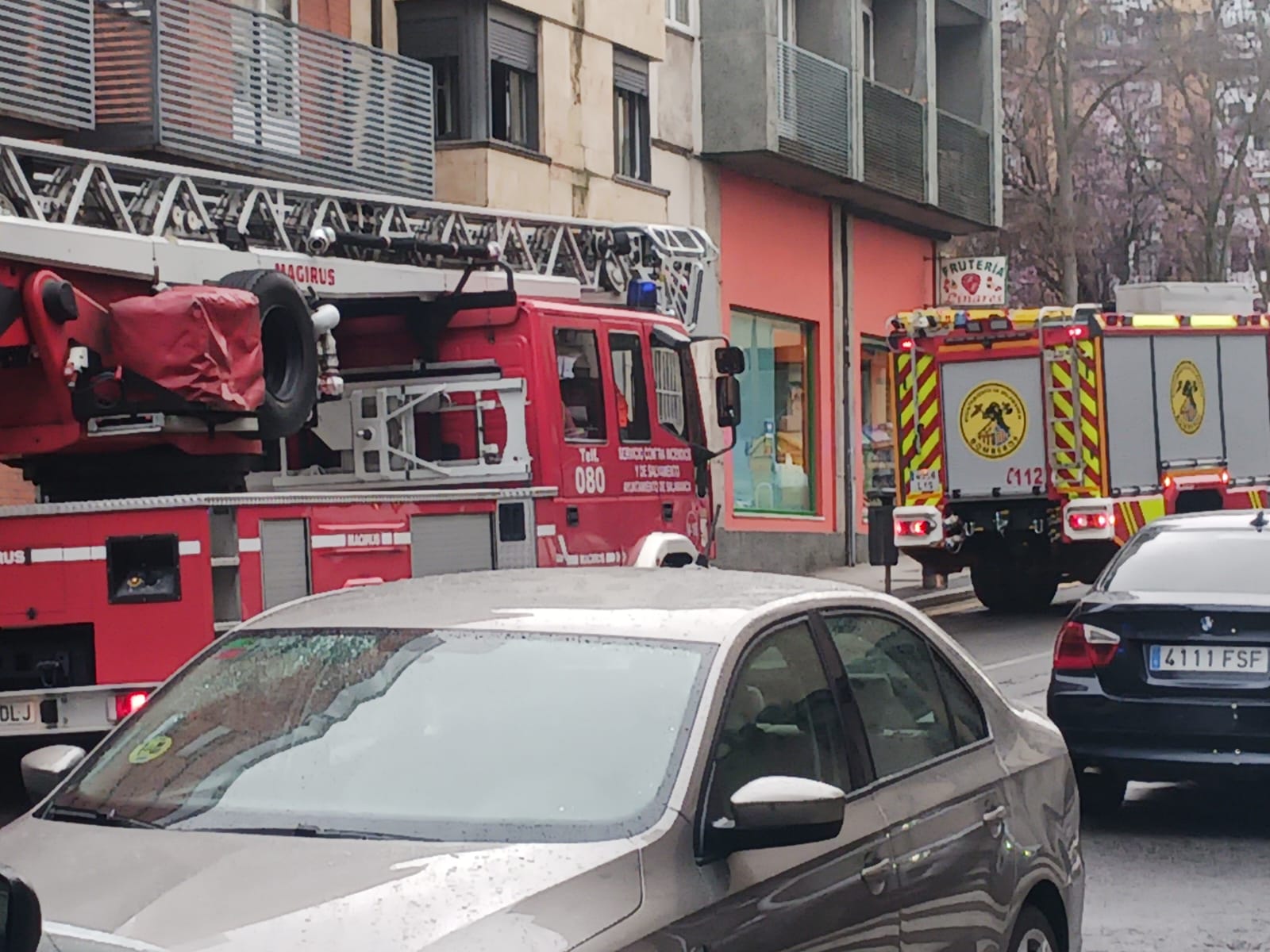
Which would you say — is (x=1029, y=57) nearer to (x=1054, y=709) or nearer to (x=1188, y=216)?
(x=1188, y=216)

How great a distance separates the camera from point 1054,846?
5.66 m

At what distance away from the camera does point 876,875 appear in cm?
462

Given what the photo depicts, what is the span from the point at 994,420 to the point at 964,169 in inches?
473

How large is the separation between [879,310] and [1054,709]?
22.2 meters

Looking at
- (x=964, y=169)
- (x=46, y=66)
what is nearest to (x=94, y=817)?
(x=46, y=66)

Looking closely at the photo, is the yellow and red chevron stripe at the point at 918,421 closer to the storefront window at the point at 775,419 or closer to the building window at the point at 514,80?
the building window at the point at 514,80

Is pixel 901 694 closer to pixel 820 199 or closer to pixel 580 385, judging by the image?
pixel 580 385

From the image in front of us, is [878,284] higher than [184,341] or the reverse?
higher

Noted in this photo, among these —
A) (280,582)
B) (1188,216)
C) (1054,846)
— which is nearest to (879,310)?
(1188,216)

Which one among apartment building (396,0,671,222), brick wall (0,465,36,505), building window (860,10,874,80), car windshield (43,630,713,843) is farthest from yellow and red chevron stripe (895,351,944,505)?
car windshield (43,630,713,843)

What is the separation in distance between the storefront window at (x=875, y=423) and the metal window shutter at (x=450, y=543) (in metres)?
19.2

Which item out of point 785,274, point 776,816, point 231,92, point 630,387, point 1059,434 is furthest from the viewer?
point 785,274

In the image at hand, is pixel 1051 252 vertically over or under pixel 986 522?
over

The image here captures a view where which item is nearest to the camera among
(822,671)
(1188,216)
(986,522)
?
(822,671)
